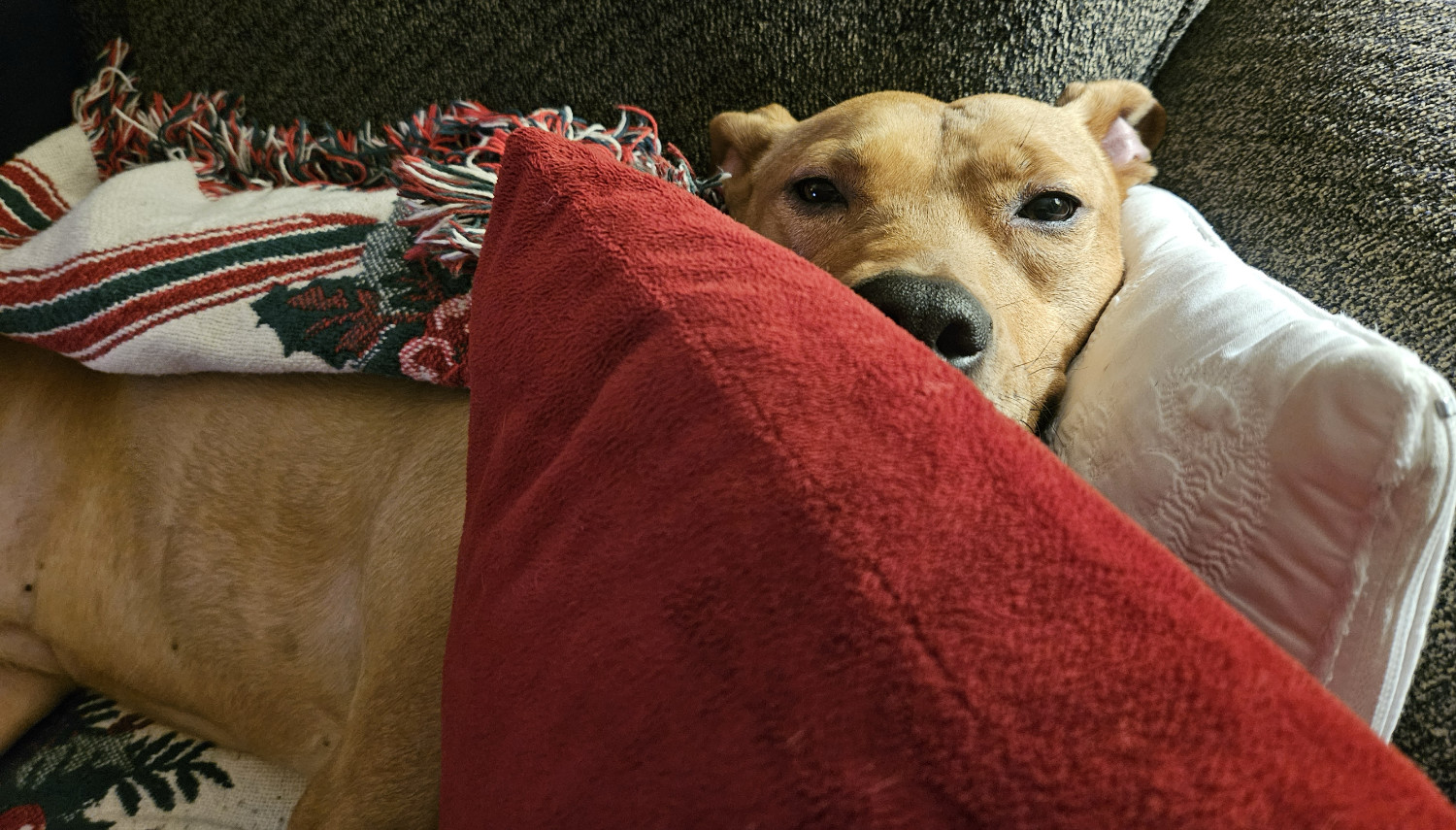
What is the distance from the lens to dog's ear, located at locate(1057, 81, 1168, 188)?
138 cm

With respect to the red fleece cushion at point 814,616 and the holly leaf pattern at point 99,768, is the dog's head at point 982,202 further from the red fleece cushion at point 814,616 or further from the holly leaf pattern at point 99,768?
the holly leaf pattern at point 99,768

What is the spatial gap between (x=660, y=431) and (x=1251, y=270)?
71cm

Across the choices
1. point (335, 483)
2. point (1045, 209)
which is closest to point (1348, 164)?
point (1045, 209)

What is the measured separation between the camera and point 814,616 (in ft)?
1.32

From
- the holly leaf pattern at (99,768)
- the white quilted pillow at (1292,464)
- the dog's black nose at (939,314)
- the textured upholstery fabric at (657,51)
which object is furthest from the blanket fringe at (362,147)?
the holly leaf pattern at (99,768)

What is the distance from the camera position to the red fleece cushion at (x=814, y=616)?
35 cm

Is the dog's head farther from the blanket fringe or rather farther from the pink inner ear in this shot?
the blanket fringe

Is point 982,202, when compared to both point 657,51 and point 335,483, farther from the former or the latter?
point 335,483

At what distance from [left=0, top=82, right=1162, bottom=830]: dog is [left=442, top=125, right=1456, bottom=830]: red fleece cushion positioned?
43 cm

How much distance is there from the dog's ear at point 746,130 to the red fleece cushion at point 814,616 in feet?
2.79

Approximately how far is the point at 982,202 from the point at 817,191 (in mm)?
262

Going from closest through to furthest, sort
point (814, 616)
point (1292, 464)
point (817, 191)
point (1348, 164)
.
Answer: point (814, 616) → point (1292, 464) → point (1348, 164) → point (817, 191)

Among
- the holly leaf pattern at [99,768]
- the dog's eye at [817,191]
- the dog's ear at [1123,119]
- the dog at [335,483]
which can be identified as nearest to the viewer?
the dog at [335,483]

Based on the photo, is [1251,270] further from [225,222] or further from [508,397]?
[225,222]
